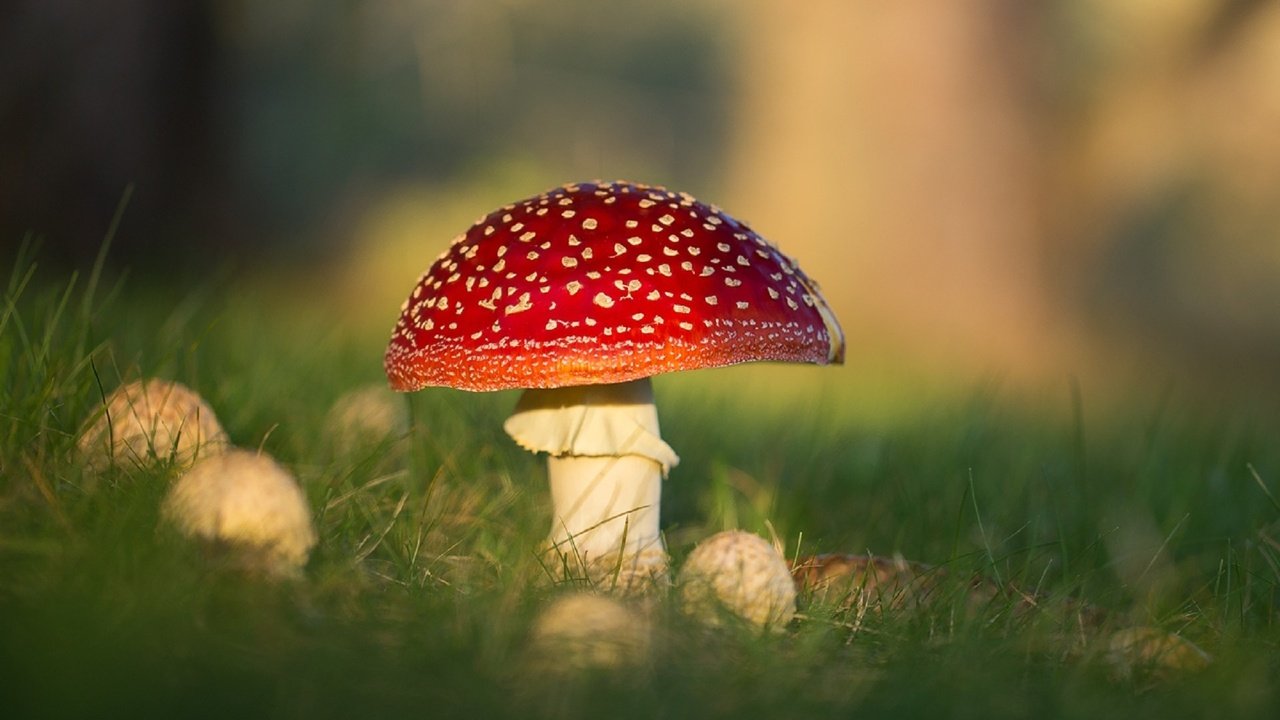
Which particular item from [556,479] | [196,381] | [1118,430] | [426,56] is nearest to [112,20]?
[196,381]

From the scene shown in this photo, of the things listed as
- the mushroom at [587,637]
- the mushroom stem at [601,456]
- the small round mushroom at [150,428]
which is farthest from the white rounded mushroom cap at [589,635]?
the small round mushroom at [150,428]

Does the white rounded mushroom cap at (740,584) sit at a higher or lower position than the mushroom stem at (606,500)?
higher

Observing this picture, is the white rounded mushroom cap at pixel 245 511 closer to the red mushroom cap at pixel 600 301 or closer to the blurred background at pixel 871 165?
the red mushroom cap at pixel 600 301

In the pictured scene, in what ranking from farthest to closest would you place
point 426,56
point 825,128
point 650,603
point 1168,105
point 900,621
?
point 426,56 → point 825,128 → point 1168,105 → point 900,621 → point 650,603

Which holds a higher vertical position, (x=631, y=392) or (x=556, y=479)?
(x=631, y=392)


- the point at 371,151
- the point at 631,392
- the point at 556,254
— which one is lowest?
the point at 371,151

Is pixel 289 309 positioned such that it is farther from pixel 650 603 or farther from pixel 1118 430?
pixel 650 603
